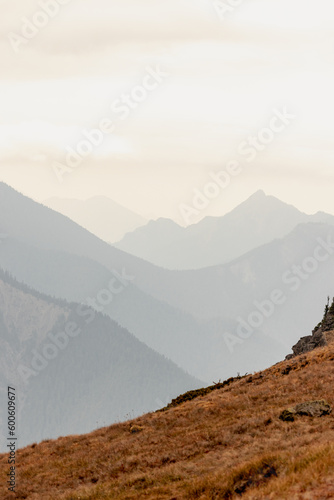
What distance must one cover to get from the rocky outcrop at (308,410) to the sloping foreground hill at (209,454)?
1.33 feet

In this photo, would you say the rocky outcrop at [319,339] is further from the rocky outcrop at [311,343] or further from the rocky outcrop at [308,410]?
the rocky outcrop at [308,410]

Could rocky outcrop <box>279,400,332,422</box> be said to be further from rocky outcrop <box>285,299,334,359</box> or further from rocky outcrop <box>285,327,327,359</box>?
rocky outcrop <box>285,327,327,359</box>

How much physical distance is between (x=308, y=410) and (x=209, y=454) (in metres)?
5.39

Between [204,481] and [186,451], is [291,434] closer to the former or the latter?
[186,451]

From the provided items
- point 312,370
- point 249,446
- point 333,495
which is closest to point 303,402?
point 249,446

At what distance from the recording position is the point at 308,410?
86.2 ft

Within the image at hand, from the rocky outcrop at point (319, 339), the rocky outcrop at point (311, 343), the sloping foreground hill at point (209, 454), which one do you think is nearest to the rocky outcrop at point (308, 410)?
the sloping foreground hill at point (209, 454)

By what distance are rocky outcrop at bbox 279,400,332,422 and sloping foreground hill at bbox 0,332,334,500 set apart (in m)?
0.40

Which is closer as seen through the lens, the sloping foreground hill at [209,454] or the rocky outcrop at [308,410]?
the sloping foreground hill at [209,454]

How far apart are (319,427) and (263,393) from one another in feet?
28.7

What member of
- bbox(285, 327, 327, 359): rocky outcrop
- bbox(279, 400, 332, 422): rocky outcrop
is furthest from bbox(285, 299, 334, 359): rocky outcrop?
bbox(279, 400, 332, 422): rocky outcrop

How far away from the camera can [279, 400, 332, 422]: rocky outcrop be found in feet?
85.5

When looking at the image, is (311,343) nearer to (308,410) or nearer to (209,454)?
(308,410)

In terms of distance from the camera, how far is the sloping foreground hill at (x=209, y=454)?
17.8 meters
